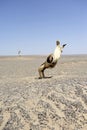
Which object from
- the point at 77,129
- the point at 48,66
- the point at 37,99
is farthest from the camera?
the point at 48,66

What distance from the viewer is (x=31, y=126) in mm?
8078

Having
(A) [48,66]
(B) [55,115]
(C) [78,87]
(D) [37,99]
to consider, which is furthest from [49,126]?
(A) [48,66]

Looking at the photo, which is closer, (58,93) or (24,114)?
(24,114)

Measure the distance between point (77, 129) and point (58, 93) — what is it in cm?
159

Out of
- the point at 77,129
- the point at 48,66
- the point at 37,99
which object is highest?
the point at 48,66

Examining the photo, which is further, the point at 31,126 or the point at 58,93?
the point at 58,93

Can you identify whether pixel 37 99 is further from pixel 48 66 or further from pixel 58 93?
pixel 48 66

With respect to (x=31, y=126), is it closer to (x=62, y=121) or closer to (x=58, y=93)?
(x=62, y=121)

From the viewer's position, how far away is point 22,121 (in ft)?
27.2

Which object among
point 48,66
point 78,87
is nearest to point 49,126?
point 78,87

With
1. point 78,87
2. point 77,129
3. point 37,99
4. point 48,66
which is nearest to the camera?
point 77,129

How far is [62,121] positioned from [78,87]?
176cm

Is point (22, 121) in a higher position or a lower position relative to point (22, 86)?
lower

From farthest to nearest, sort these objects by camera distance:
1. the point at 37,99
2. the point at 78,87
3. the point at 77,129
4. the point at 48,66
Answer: the point at 48,66
the point at 78,87
the point at 37,99
the point at 77,129
